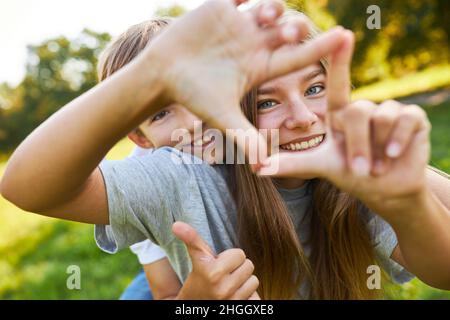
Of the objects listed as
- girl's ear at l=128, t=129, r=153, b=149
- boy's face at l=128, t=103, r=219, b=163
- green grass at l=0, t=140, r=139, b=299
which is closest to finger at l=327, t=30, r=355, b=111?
boy's face at l=128, t=103, r=219, b=163

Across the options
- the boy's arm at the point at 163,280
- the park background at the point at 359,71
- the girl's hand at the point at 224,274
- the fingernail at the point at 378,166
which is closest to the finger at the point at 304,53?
the fingernail at the point at 378,166

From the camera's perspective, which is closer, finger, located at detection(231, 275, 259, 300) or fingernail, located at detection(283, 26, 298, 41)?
fingernail, located at detection(283, 26, 298, 41)

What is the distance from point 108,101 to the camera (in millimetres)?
1087

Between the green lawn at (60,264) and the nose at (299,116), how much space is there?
101cm

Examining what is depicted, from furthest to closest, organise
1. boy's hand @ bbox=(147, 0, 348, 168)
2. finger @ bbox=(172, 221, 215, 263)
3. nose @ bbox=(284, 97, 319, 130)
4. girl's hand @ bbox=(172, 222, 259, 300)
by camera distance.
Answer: nose @ bbox=(284, 97, 319, 130) → girl's hand @ bbox=(172, 222, 259, 300) → finger @ bbox=(172, 221, 215, 263) → boy's hand @ bbox=(147, 0, 348, 168)

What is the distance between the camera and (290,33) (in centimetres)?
96

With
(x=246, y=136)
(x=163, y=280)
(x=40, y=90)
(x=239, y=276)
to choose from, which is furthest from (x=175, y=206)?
(x=40, y=90)

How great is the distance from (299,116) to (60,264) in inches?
105

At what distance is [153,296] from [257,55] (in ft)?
5.14

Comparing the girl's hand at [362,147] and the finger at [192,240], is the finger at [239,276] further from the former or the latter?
the girl's hand at [362,147]

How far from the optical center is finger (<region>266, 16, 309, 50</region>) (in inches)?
37.8

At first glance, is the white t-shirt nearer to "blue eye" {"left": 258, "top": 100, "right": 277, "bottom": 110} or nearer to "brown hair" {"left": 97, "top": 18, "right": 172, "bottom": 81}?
"brown hair" {"left": 97, "top": 18, "right": 172, "bottom": 81}
